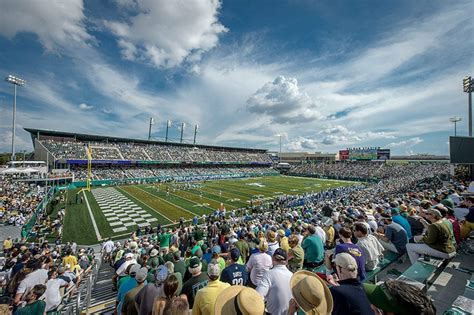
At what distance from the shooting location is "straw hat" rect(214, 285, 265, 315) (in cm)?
206

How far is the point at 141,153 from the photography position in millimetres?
57875

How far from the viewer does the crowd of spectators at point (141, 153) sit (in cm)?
4588

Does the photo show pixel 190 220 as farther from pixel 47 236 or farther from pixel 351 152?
pixel 351 152

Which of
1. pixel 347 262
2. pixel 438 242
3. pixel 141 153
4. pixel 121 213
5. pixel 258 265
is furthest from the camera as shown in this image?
pixel 141 153

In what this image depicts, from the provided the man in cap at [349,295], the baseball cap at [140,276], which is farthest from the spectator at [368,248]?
the baseball cap at [140,276]

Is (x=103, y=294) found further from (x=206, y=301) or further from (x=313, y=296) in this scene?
(x=313, y=296)

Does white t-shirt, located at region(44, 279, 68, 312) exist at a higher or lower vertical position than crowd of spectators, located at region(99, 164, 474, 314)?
lower

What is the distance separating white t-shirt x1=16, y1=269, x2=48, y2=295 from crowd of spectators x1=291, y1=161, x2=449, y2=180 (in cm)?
6347

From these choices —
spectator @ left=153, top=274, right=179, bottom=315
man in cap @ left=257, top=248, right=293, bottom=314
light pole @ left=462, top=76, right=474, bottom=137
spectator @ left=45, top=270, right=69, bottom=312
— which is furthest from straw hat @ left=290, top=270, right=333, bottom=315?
light pole @ left=462, top=76, right=474, bottom=137

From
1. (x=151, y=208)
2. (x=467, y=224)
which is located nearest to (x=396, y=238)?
(x=467, y=224)

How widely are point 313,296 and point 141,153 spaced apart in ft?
204

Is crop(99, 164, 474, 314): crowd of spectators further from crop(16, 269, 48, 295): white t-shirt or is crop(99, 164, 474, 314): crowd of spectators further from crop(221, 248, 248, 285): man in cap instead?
crop(16, 269, 48, 295): white t-shirt

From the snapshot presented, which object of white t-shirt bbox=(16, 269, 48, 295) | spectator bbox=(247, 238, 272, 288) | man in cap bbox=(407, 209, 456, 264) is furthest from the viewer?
white t-shirt bbox=(16, 269, 48, 295)

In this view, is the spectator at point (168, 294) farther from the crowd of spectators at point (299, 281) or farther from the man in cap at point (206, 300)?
the man in cap at point (206, 300)
